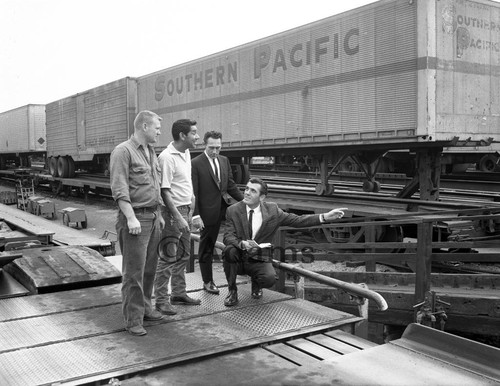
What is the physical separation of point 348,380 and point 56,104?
28449mm

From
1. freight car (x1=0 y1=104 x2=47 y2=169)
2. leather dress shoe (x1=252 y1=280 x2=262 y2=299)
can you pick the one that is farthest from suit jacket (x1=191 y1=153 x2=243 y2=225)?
freight car (x1=0 y1=104 x2=47 y2=169)

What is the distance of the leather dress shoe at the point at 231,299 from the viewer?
5.23 m

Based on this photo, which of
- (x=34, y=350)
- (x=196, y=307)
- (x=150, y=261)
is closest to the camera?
(x=34, y=350)

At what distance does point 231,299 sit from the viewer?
5.25 metres

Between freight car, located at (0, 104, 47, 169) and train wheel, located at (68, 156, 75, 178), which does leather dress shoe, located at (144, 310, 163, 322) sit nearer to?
train wheel, located at (68, 156, 75, 178)

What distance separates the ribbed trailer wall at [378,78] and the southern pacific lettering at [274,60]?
1.1 inches

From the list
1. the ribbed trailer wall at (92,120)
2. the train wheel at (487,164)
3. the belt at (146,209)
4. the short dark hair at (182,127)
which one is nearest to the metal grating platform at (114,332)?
the belt at (146,209)

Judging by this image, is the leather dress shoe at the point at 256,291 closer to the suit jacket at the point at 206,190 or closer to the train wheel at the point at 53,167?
the suit jacket at the point at 206,190

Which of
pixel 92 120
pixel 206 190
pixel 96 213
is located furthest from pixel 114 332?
pixel 92 120

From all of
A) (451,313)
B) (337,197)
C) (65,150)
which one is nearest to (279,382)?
(451,313)

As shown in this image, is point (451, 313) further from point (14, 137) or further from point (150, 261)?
point (14, 137)

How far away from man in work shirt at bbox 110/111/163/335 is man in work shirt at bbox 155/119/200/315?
36cm

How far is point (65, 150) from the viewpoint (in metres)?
27.5

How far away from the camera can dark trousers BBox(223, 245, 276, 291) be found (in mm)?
5242
